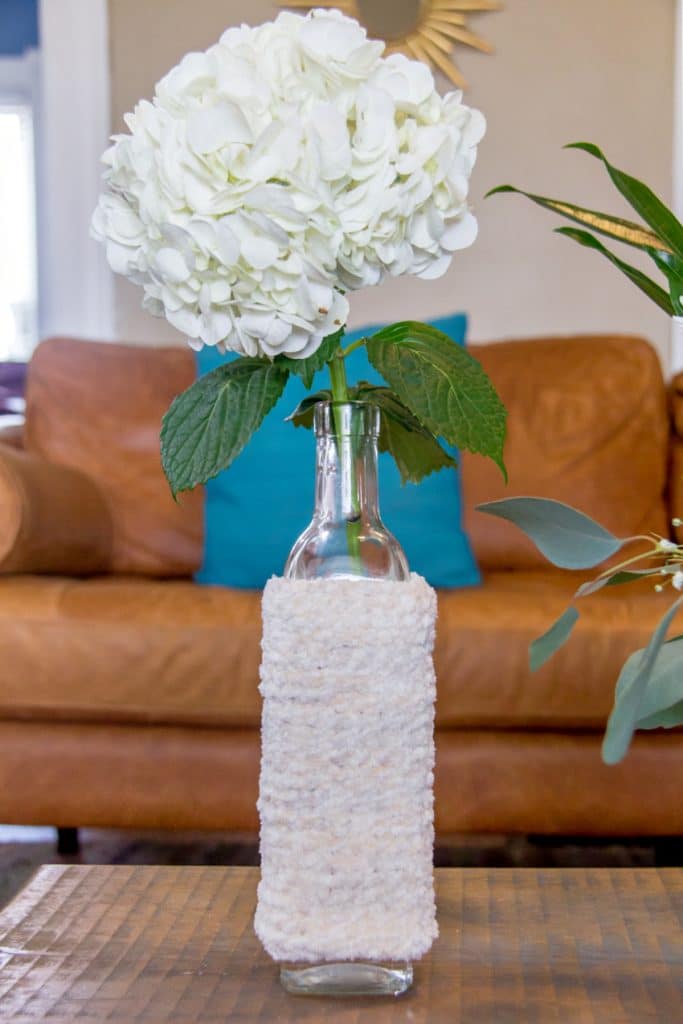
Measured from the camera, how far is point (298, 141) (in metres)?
0.52

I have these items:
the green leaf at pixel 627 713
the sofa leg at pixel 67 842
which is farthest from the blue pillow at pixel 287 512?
the green leaf at pixel 627 713

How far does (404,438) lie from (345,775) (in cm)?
20

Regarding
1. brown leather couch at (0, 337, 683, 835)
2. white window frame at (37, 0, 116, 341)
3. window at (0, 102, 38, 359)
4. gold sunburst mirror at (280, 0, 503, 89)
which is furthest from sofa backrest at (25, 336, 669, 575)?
window at (0, 102, 38, 359)

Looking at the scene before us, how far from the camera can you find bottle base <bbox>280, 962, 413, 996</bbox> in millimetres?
587

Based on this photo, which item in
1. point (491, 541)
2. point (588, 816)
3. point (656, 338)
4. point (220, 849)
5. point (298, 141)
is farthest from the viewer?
point (656, 338)

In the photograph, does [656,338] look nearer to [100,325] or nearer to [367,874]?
[100,325]

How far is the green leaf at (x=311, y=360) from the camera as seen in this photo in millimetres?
583

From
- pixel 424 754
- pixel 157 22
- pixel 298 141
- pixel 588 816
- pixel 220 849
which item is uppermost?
pixel 157 22

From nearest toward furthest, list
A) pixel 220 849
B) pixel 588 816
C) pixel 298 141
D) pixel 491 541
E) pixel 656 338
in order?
pixel 298 141 < pixel 588 816 < pixel 220 849 < pixel 491 541 < pixel 656 338

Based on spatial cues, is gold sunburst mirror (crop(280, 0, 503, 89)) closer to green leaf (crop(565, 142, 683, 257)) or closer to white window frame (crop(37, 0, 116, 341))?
white window frame (crop(37, 0, 116, 341))

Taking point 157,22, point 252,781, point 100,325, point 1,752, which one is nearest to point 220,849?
point 252,781

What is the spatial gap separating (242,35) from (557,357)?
1715 mm

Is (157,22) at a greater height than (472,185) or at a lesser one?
greater

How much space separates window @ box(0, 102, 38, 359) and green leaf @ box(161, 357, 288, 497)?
13.2 ft
